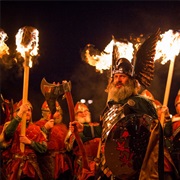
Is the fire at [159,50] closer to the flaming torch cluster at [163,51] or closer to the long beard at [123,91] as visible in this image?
the flaming torch cluster at [163,51]

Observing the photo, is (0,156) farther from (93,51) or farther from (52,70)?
(52,70)

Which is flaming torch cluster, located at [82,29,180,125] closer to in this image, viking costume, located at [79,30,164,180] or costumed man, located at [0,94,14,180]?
viking costume, located at [79,30,164,180]

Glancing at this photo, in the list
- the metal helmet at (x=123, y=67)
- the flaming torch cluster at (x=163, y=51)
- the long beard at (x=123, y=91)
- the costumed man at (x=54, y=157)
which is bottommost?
the costumed man at (x=54, y=157)

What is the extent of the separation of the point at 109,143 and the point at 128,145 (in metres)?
0.22

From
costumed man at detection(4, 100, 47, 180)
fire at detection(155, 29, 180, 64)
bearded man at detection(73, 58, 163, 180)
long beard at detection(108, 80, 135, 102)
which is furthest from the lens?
fire at detection(155, 29, 180, 64)

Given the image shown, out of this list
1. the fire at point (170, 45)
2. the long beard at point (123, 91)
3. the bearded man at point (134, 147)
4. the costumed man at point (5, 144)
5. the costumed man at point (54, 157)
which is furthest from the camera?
the costumed man at point (54, 157)

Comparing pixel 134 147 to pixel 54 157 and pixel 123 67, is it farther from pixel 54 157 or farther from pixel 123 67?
pixel 54 157

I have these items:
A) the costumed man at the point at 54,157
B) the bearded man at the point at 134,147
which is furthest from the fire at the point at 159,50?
the bearded man at the point at 134,147

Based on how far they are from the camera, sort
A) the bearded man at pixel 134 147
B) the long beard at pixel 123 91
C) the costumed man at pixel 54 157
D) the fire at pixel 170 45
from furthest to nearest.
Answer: the costumed man at pixel 54 157 < the fire at pixel 170 45 < the long beard at pixel 123 91 < the bearded man at pixel 134 147

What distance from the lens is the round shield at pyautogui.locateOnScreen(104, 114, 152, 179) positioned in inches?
181

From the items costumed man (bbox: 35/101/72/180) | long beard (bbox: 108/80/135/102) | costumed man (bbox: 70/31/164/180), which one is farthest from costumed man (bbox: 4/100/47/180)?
costumed man (bbox: 70/31/164/180)

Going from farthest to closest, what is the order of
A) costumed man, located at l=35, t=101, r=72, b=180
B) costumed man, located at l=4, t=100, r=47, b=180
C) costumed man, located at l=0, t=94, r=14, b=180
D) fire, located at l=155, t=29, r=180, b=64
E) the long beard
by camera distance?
costumed man, located at l=35, t=101, r=72, b=180 → fire, located at l=155, t=29, r=180, b=64 → costumed man, located at l=0, t=94, r=14, b=180 → costumed man, located at l=4, t=100, r=47, b=180 → the long beard

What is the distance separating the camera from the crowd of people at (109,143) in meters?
4.62

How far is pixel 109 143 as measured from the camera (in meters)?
4.66
